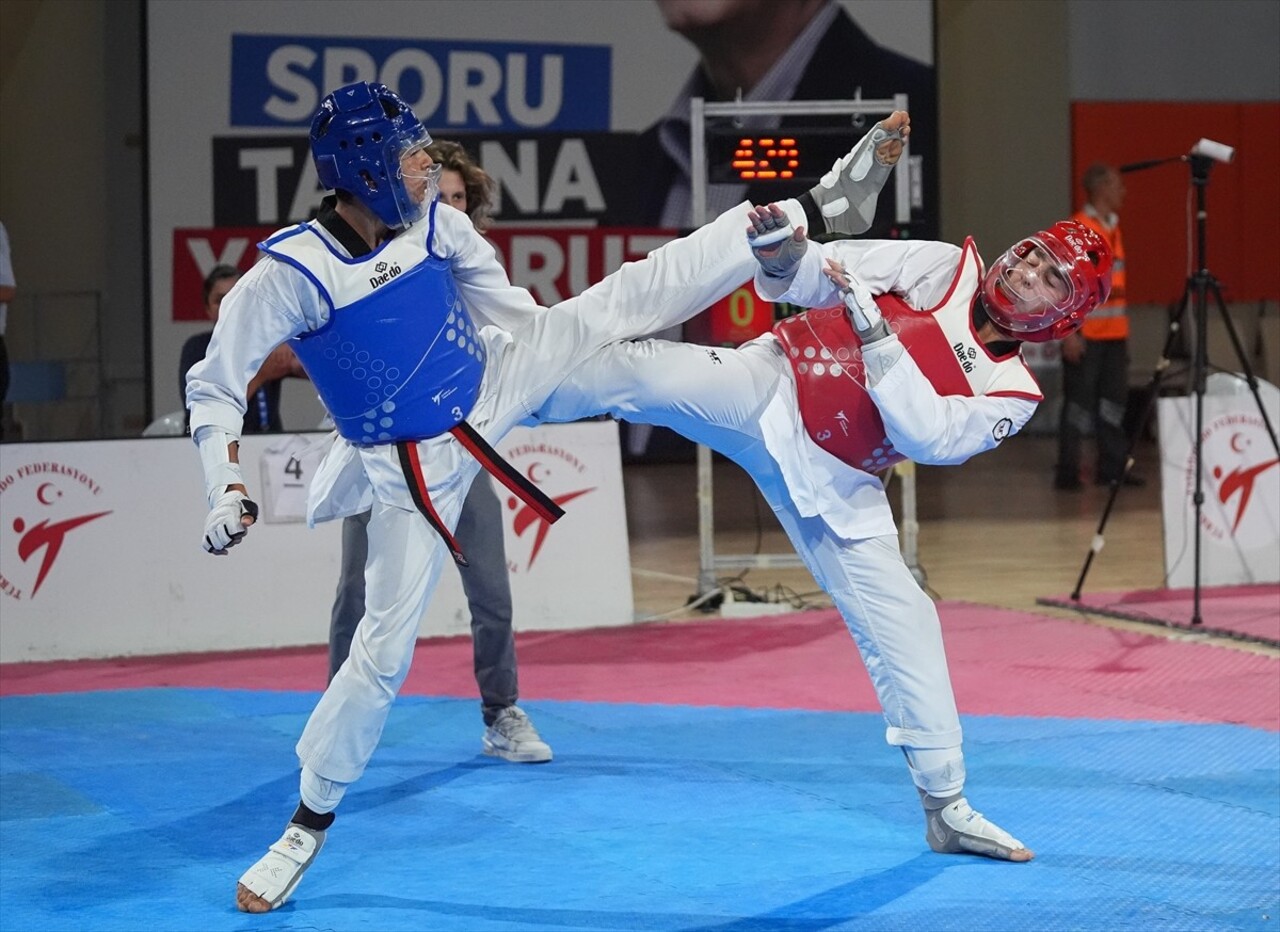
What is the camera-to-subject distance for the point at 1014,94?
16672 mm

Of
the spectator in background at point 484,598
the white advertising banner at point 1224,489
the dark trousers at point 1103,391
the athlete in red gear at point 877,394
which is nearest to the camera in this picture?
the athlete in red gear at point 877,394

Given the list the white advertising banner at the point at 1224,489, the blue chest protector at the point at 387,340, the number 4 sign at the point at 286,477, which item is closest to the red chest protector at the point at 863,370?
the blue chest protector at the point at 387,340

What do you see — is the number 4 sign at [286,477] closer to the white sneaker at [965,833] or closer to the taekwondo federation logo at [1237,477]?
the white sneaker at [965,833]

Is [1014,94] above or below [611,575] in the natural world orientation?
above

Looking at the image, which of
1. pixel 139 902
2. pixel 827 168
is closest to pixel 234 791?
pixel 139 902

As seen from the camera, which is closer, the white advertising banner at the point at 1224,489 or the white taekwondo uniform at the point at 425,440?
the white taekwondo uniform at the point at 425,440

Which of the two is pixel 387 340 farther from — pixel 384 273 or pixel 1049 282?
pixel 1049 282

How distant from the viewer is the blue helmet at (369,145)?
3.61 metres

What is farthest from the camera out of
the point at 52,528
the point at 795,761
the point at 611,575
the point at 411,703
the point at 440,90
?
the point at 440,90

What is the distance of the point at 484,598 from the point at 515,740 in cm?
46

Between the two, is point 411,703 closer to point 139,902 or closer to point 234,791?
point 234,791

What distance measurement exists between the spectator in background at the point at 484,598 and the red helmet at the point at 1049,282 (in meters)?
1.73

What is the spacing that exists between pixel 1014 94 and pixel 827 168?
9.72m

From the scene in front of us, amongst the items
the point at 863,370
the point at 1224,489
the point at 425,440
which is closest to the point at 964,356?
the point at 863,370
